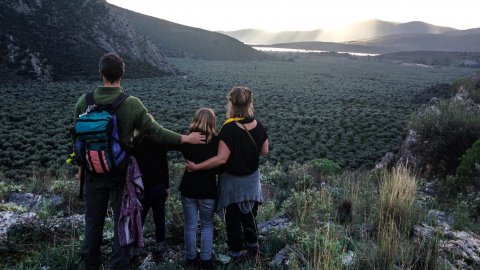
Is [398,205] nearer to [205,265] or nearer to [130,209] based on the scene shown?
[205,265]

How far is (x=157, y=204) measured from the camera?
13.4 feet

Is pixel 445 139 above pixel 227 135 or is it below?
below

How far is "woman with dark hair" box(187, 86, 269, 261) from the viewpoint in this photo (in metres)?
3.76

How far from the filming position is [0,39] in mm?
34750

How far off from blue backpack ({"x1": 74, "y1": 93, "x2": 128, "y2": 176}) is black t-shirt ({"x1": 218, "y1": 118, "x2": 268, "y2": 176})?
0.99 metres

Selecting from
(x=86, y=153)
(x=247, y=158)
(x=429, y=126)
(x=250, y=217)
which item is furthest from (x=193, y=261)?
(x=429, y=126)

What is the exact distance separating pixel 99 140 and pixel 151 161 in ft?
2.72

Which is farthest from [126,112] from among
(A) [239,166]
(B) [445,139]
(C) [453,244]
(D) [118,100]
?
(B) [445,139]

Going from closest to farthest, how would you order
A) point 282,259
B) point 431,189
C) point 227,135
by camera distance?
1. point 282,259
2. point 227,135
3. point 431,189

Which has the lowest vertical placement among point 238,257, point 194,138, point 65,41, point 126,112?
point 238,257

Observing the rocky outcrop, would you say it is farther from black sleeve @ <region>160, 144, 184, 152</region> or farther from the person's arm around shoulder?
black sleeve @ <region>160, 144, 184, 152</region>

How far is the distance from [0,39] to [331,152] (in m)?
Answer: 32.1

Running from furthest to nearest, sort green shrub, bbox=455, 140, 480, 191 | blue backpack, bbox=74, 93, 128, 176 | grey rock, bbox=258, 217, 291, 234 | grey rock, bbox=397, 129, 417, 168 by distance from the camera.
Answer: grey rock, bbox=397, 129, 417, 168, green shrub, bbox=455, 140, 480, 191, grey rock, bbox=258, 217, 291, 234, blue backpack, bbox=74, 93, 128, 176

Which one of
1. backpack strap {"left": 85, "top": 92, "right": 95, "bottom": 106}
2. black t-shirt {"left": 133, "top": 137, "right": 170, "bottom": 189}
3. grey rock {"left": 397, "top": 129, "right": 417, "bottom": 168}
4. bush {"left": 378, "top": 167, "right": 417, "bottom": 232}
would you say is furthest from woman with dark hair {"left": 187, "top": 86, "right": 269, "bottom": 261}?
grey rock {"left": 397, "top": 129, "right": 417, "bottom": 168}
